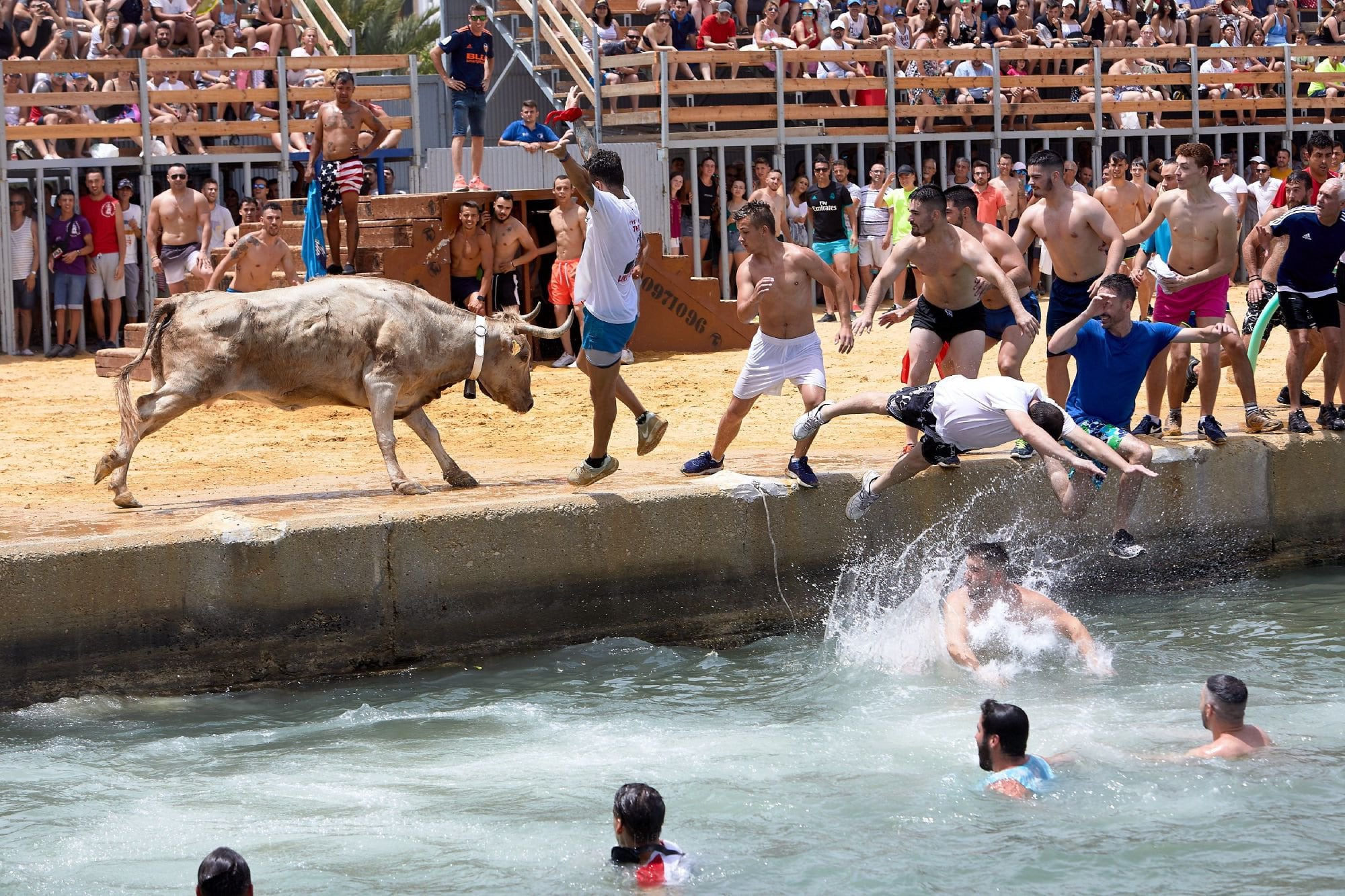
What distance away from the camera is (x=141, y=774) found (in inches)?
312

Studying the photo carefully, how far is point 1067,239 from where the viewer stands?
10.9 m

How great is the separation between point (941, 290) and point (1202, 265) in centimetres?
201

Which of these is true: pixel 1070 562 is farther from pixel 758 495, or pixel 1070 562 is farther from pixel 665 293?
pixel 665 293

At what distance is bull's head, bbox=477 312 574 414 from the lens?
35.1 ft

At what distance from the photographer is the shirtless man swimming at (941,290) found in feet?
33.0

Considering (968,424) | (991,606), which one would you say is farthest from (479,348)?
(991,606)

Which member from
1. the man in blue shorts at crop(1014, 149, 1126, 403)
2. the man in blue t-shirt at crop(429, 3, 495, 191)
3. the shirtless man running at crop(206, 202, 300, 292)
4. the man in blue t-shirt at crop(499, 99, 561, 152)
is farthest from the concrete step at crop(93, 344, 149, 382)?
the man in blue shorts at crop(1014, 149, 1126, 403)

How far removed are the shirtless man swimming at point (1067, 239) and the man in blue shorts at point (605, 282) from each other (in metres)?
2.95

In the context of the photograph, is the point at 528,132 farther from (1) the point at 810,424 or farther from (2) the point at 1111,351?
(2) the point at 1111,351

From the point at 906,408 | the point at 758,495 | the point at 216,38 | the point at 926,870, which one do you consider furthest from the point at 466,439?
the point at 216,38

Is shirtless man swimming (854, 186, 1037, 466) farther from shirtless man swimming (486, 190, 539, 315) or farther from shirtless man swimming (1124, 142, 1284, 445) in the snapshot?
shirtless man swimming (486, 190, 539, 315)

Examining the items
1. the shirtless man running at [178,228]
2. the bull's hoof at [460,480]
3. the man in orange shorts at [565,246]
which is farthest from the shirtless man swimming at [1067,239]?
the shirtless man running at [178,228]

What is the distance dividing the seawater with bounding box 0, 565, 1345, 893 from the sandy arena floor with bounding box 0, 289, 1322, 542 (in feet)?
3.63

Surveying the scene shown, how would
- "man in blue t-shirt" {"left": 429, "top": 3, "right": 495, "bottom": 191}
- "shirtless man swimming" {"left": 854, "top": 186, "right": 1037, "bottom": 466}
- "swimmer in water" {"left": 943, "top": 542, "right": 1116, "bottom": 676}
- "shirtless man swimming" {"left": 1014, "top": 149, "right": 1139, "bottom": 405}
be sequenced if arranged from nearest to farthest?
"swimmer in water" {"left": 943, "top": 542, "right": 1116, "bottom": 676} → "shirtless man swimming" {"left": 854, "top": 186, "right": 1037, "bottom": 466} → "shirtless man swimming" {"left": 1014, "top": 149, "right": 1139, "bottom": 405} → "man in blue t-shirt" {"left": 429, "top": 3, "right": 495, "bottom": 191}
